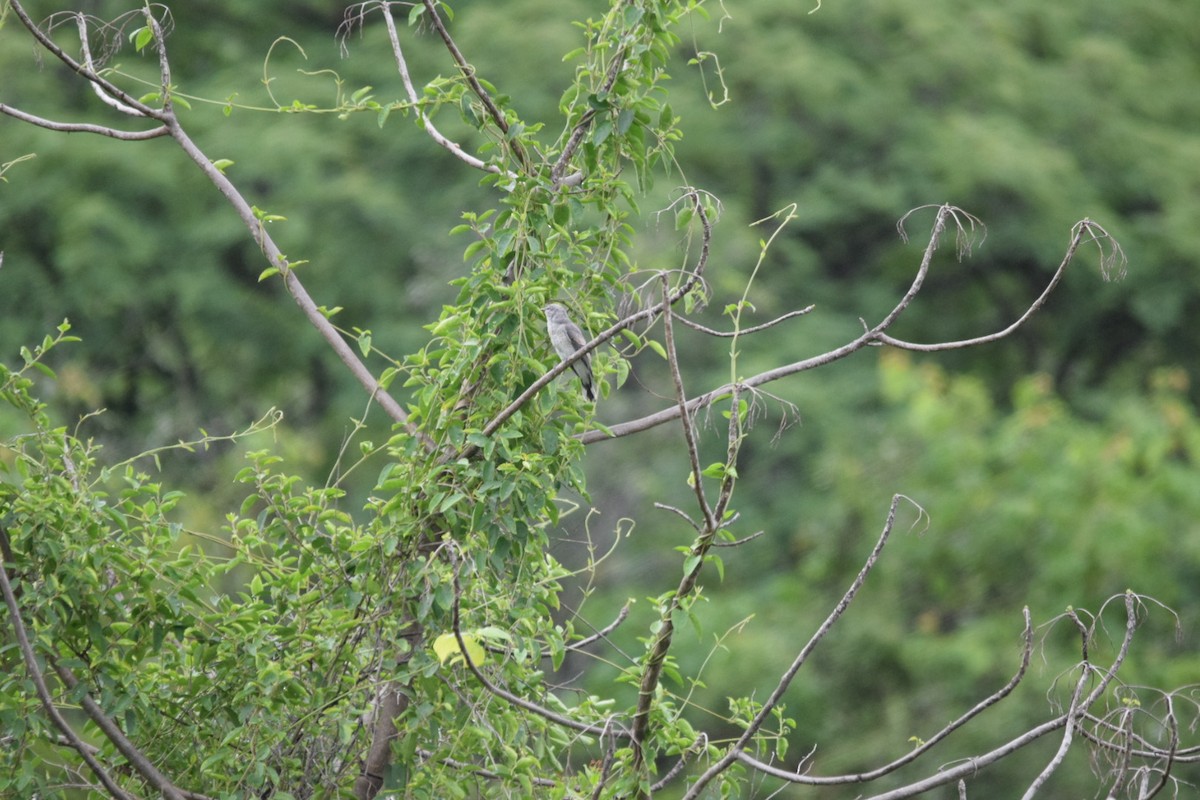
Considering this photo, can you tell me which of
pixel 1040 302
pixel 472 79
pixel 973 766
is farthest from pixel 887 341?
pixel 472 79

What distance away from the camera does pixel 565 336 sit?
10.4ft

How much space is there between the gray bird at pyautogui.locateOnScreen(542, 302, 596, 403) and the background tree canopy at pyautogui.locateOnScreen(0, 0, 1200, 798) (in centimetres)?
483

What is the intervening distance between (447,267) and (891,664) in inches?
182

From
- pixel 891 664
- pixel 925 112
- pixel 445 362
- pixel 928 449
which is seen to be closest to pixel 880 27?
pixel 925 112

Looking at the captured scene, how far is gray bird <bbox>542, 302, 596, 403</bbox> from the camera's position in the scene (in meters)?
3.03

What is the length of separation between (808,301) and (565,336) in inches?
362

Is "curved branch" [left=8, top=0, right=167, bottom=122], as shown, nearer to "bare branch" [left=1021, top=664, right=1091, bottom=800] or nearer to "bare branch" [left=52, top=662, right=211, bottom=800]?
"bare branch" [left=52, top=662, right=211, bottom=800]

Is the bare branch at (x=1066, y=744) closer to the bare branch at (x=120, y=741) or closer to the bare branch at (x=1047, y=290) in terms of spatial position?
the bare branch at (x=1047, y=290)

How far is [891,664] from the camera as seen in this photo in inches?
362

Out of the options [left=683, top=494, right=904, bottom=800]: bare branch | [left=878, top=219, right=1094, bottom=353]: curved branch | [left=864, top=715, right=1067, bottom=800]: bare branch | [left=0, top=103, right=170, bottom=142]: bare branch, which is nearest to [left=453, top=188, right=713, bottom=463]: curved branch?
[left=878, top=219, right=1094, bottom=353]: curved branch

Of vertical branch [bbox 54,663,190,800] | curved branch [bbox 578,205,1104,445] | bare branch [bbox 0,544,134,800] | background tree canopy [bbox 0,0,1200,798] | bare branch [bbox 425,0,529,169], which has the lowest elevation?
background tree canopy [bbox 0,0,1200,798]

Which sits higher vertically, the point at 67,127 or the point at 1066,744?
the point at 67,127

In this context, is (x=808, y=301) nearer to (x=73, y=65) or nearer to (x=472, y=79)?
(x=472, y=79)

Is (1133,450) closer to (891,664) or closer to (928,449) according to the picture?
(928,449)
